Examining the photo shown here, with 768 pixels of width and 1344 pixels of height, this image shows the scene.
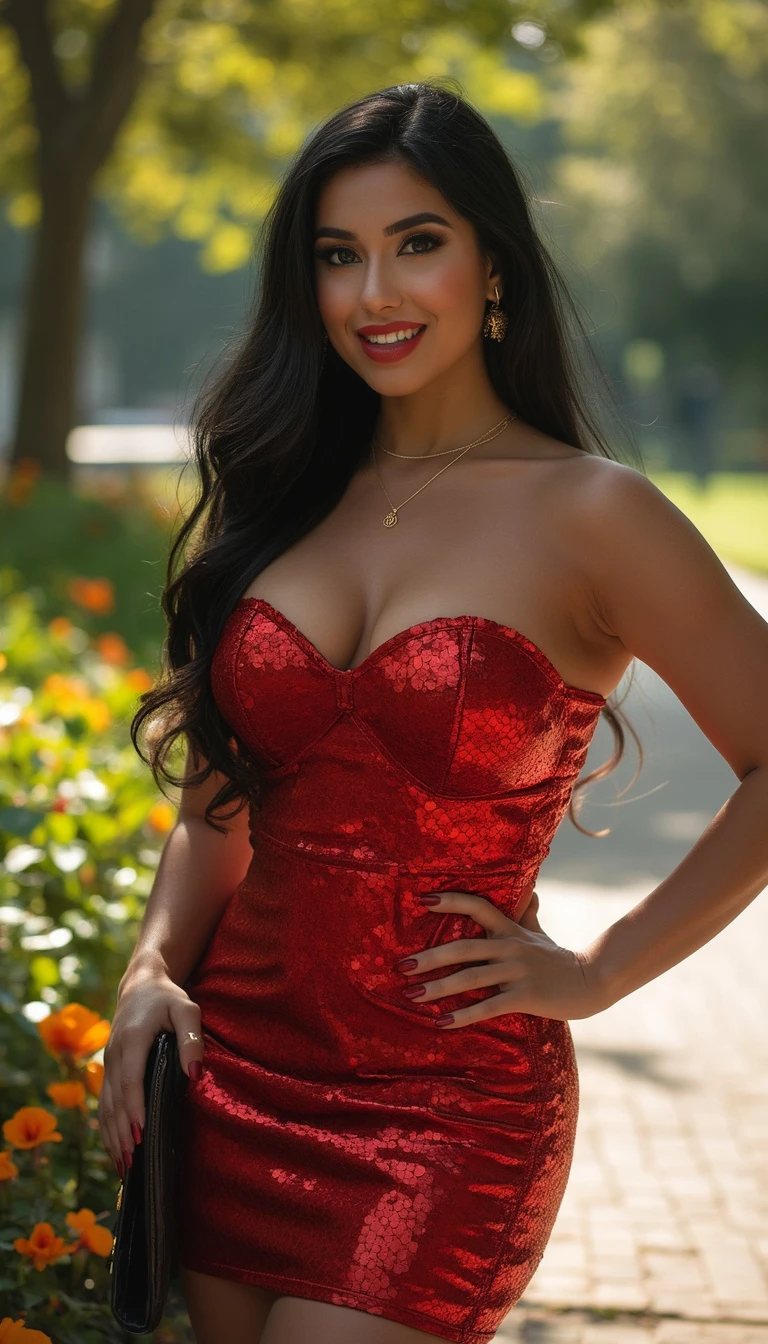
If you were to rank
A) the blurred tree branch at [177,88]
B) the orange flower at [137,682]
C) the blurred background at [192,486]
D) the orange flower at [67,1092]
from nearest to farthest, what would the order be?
the orange flower at [67,1092] < the blurred background at [192,486] < the orange flower at [137,682] < the blurred tree branch at [177,88]

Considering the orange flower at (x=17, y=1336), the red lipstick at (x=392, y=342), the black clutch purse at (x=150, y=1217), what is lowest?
the orange flower at (x=17, y=1336)

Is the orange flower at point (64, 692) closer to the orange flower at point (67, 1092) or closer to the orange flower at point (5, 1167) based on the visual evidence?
the orange flower at point (67, 1092)

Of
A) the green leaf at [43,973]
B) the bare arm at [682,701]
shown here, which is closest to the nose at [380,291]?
the bare arm at [682,701]

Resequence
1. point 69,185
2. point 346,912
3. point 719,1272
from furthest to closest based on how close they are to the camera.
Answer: point 69,185 < point 719,1272 < point 346,912

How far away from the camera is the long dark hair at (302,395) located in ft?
8.39

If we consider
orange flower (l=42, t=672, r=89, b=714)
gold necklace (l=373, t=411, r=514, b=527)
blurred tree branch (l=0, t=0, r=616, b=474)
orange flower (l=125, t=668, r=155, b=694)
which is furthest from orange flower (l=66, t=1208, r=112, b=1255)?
blurred tree branch (l=0, t=0, r=616, b=474)

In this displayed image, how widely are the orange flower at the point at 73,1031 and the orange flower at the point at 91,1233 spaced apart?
292mm

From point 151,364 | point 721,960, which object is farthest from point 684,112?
point 151,364

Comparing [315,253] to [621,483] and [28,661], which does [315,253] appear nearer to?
[621,483]

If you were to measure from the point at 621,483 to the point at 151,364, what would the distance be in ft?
233

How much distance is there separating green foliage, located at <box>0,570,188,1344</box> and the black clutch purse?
0.54 m

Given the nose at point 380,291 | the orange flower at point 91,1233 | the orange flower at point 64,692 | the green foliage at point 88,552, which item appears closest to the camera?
the nose at point 380,291

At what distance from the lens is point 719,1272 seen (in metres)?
3.96

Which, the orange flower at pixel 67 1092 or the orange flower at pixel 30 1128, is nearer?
the orange flower at pixel 30 1128
